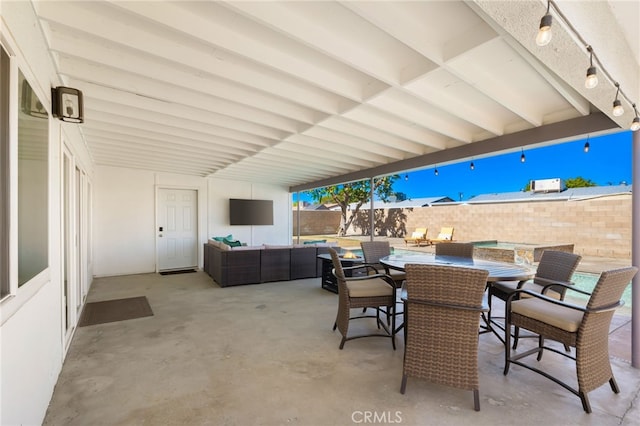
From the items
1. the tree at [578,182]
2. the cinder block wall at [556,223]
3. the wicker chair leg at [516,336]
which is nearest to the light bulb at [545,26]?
the wicker chair leg at [516,336]

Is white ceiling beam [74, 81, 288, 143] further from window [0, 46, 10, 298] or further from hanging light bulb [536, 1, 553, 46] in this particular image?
hanging light bulb [536, 1, 553, 46]

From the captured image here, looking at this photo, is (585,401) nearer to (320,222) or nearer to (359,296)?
(359,296)

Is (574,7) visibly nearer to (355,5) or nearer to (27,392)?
(355,5)

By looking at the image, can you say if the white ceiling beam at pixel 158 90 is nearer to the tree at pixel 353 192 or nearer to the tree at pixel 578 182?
the tree at pixel 353 192

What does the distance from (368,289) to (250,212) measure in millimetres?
5908

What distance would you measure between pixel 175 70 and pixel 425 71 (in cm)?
199

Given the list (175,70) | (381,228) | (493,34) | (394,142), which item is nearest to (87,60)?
(175,70)

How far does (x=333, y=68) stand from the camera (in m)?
2.49

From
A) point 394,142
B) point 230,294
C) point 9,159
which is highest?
point 394,142

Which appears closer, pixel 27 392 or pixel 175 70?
pixel 27 392

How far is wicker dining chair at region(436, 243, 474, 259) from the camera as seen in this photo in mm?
3916

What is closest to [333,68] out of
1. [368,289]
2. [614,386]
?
[368,289]

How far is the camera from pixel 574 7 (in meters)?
1.52

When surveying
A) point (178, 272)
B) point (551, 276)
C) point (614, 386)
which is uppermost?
point (551, 276)
